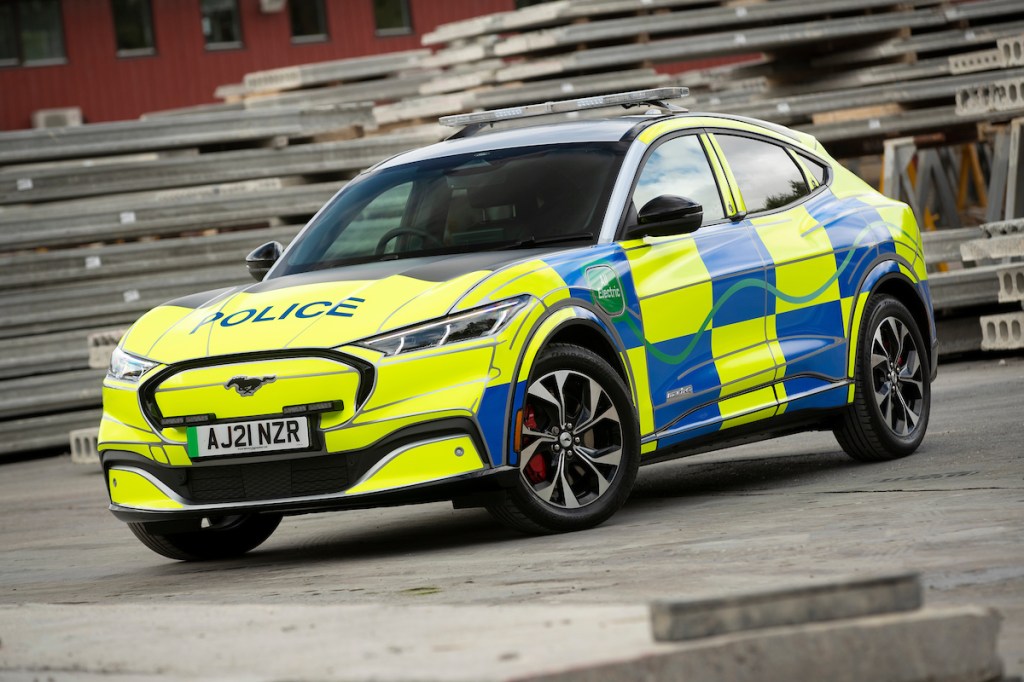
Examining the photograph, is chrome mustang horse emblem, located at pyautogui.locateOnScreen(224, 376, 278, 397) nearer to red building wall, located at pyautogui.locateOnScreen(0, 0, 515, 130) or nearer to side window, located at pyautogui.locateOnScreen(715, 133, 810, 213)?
side window, located at pyautogui.locateOnScreen(715, 133, 810, 213)

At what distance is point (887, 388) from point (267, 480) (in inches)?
134

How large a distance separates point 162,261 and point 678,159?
8566 millimetres

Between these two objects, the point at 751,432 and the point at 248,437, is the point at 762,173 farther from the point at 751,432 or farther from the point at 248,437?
the point at 248,437

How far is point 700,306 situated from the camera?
7.57m

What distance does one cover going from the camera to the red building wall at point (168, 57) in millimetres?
35562

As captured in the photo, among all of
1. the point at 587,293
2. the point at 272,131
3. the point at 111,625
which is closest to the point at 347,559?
the point at 587,293

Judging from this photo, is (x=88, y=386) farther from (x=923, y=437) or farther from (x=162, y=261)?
(x=923, y=437)

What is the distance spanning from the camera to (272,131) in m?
16.7

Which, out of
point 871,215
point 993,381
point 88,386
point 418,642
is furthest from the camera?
point 88,386

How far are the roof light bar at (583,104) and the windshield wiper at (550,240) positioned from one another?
99 centimetres

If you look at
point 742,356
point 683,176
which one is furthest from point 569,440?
point 683,176

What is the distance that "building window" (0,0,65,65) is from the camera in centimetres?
3538

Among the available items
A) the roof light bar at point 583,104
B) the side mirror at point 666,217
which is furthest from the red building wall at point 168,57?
the side mirror at point 666,217

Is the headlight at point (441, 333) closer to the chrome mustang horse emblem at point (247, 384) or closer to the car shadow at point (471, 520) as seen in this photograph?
the chrome mustang horse emblem at point (247, 384)
